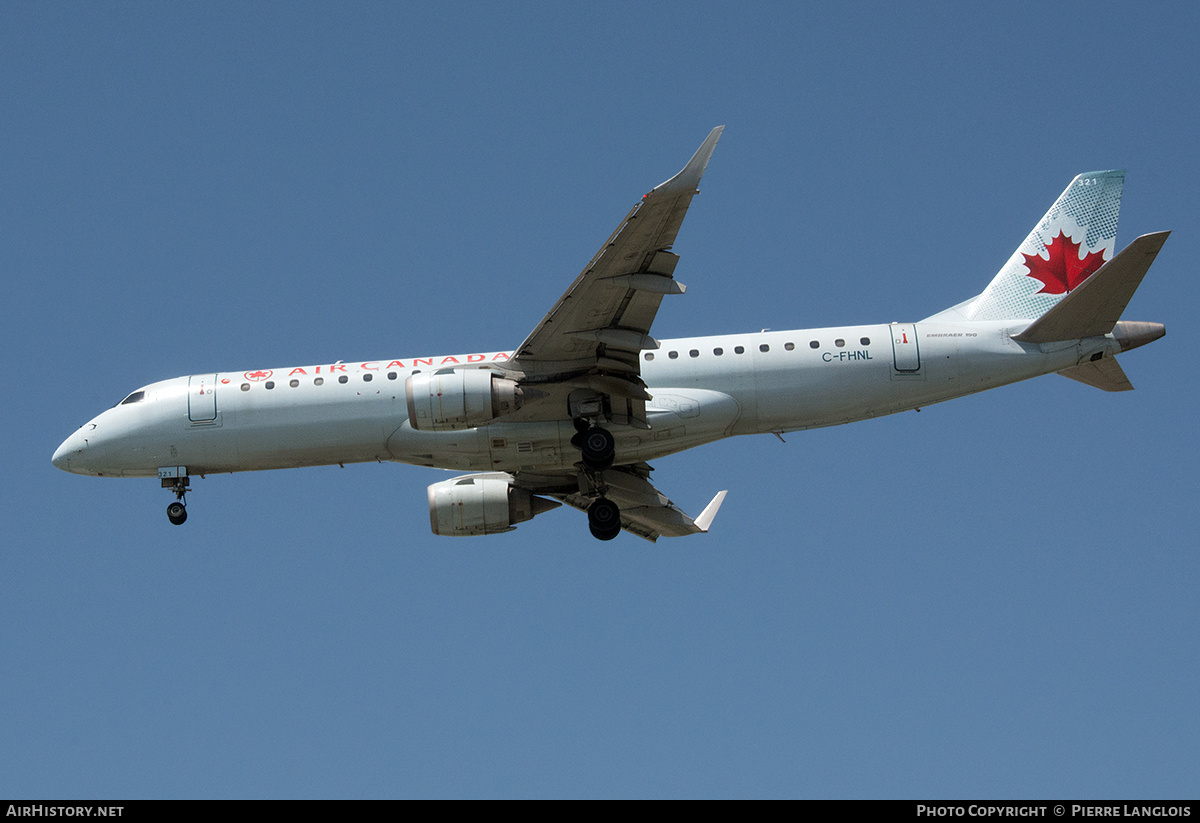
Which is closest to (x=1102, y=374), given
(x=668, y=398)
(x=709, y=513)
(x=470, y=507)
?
(x=668, y=398)

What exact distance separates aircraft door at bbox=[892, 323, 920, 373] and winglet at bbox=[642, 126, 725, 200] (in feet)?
25.0

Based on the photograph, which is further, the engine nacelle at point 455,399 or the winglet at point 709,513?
the winglet at point 709,513

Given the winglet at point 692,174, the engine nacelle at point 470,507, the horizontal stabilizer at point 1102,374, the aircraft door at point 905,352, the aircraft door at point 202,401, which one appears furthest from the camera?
the engine nacelle at point 470,507

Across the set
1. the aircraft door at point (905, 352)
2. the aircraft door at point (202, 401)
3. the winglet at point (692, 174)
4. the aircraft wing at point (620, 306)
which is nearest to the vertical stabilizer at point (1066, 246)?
the aircraft door at point (905, 352)

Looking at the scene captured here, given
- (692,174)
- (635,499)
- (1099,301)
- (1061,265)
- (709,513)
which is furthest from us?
(709,513)

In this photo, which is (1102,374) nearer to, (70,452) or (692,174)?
(692,174)

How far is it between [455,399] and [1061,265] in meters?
14.9

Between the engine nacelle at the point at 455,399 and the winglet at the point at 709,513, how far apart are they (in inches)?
332

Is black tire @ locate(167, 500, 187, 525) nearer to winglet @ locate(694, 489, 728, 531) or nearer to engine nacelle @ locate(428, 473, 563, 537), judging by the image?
engine nacelle @ locate(428, 473, 563, 537)

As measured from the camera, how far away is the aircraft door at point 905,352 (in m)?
27.2

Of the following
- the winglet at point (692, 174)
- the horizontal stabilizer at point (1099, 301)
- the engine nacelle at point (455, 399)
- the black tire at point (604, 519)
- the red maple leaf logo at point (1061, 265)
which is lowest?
the black tire at point (604, 519)

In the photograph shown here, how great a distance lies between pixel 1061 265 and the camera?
2992 cm

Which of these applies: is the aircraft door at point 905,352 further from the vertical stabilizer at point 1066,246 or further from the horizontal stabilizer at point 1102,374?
the horizontal stabilizer at point 1102,374

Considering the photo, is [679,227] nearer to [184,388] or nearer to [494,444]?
[494,444]
